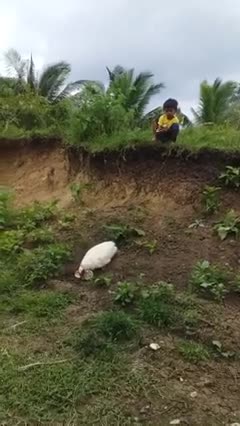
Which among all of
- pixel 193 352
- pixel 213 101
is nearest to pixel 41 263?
pixel 193 352

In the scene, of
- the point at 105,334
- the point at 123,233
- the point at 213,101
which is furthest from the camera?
the point at 213,101

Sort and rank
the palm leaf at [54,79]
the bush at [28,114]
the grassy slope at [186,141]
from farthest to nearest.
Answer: the palm leaf at [54,79] → the bush at [28,114] → the grassy slope at [186,141]

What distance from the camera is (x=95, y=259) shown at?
17.8 feet

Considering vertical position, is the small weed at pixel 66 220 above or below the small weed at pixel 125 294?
above

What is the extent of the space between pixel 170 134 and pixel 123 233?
122cm

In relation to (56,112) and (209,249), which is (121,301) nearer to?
(209,249)

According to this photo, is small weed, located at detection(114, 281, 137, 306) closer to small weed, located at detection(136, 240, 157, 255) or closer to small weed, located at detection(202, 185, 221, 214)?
small weed, located at detection(136, 240, 157, 255)

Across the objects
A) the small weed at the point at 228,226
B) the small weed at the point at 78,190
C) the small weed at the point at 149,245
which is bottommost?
the small weed at the point at 149,245

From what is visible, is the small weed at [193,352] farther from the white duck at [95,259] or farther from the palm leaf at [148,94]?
the palm leaf at [148,94]

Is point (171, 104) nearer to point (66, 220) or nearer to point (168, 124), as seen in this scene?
point (168, 124)

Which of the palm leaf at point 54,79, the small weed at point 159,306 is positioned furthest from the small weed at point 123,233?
the palm leaf at point 54,79

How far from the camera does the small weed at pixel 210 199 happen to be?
19.3ft

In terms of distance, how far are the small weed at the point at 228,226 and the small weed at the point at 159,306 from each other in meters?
0.81

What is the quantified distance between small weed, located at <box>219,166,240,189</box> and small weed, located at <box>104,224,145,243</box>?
843mm
